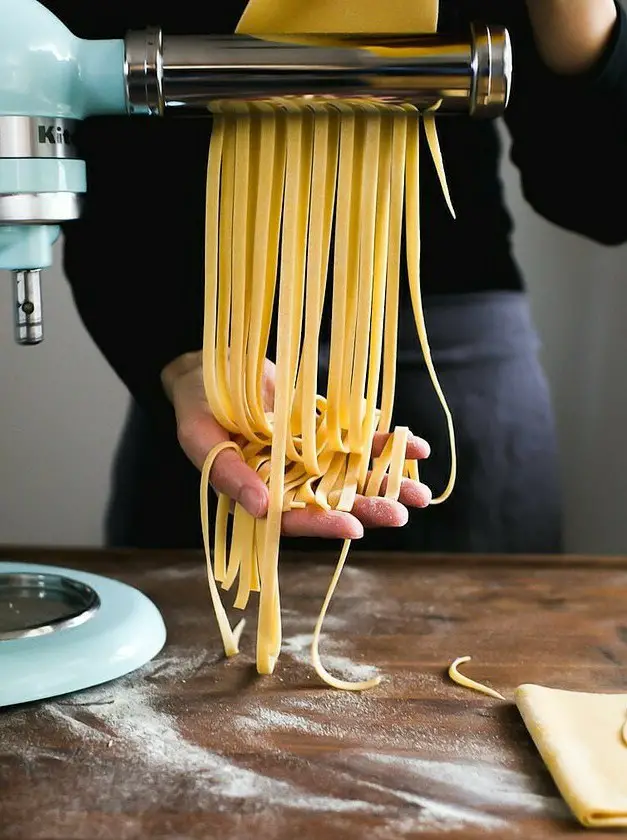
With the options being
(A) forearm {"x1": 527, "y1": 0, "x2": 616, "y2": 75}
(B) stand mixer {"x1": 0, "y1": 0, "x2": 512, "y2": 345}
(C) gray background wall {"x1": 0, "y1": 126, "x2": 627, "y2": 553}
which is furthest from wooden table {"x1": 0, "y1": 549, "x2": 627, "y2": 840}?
(A) forearm {"x1": 527, "y1": 0, "x2": 616, "y2": 75}

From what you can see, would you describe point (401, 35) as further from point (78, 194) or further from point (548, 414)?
point (548, 414)

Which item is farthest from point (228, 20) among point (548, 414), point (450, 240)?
point (548, 414)

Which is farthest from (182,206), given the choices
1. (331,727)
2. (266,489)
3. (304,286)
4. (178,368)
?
(331,727)

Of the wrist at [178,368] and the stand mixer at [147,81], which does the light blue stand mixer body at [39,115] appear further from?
the wrist at [178,368]

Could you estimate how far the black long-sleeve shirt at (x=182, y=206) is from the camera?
110 centimetres

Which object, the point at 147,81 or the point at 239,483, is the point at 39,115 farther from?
the point at 239,483

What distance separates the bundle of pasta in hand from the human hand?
0.04ft

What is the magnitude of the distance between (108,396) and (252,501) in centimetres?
44

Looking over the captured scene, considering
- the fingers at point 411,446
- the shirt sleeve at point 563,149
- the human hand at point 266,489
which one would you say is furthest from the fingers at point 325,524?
the shirt sleeve at point 563,149

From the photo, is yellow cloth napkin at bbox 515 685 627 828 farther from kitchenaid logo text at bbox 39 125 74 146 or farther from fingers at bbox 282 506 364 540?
kitchenaid logo text at bbox 39 125 74 146

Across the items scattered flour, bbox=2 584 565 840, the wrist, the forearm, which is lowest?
scattered flour, bbox=2 584 565 840

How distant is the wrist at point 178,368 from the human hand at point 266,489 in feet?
0.28

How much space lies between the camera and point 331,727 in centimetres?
72

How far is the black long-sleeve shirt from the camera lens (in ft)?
3.61
